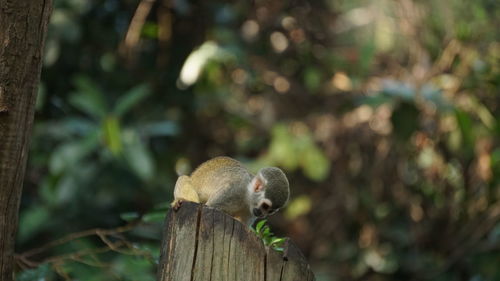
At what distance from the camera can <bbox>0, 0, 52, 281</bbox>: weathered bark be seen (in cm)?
260

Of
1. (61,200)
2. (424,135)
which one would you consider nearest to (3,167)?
(61,200)

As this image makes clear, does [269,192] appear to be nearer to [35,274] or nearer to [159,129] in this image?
[35,274]

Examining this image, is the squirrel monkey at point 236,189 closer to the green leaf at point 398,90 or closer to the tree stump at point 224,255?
the tree stump at point 224,255

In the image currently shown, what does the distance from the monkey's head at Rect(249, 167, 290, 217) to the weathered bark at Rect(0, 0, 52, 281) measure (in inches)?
38.3

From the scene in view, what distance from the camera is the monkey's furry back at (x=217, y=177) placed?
3.37 m

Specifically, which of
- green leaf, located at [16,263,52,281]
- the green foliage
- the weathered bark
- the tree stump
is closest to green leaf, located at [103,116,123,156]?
green leaf, located at [16,263,52,281]

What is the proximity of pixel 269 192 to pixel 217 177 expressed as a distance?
0.31m

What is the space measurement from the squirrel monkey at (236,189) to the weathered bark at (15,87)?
698 mm

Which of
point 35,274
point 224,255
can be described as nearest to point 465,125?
point 35,274

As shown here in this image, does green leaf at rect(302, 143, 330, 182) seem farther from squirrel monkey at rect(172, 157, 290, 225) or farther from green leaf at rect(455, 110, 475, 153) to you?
squirrel monkey at rect(172, 157, 290, 225)

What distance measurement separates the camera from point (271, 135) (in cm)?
702

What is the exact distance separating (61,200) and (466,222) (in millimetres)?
3586

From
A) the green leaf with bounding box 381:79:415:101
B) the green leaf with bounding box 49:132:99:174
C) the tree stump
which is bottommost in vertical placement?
the tree stump

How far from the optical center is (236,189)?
3355mm
